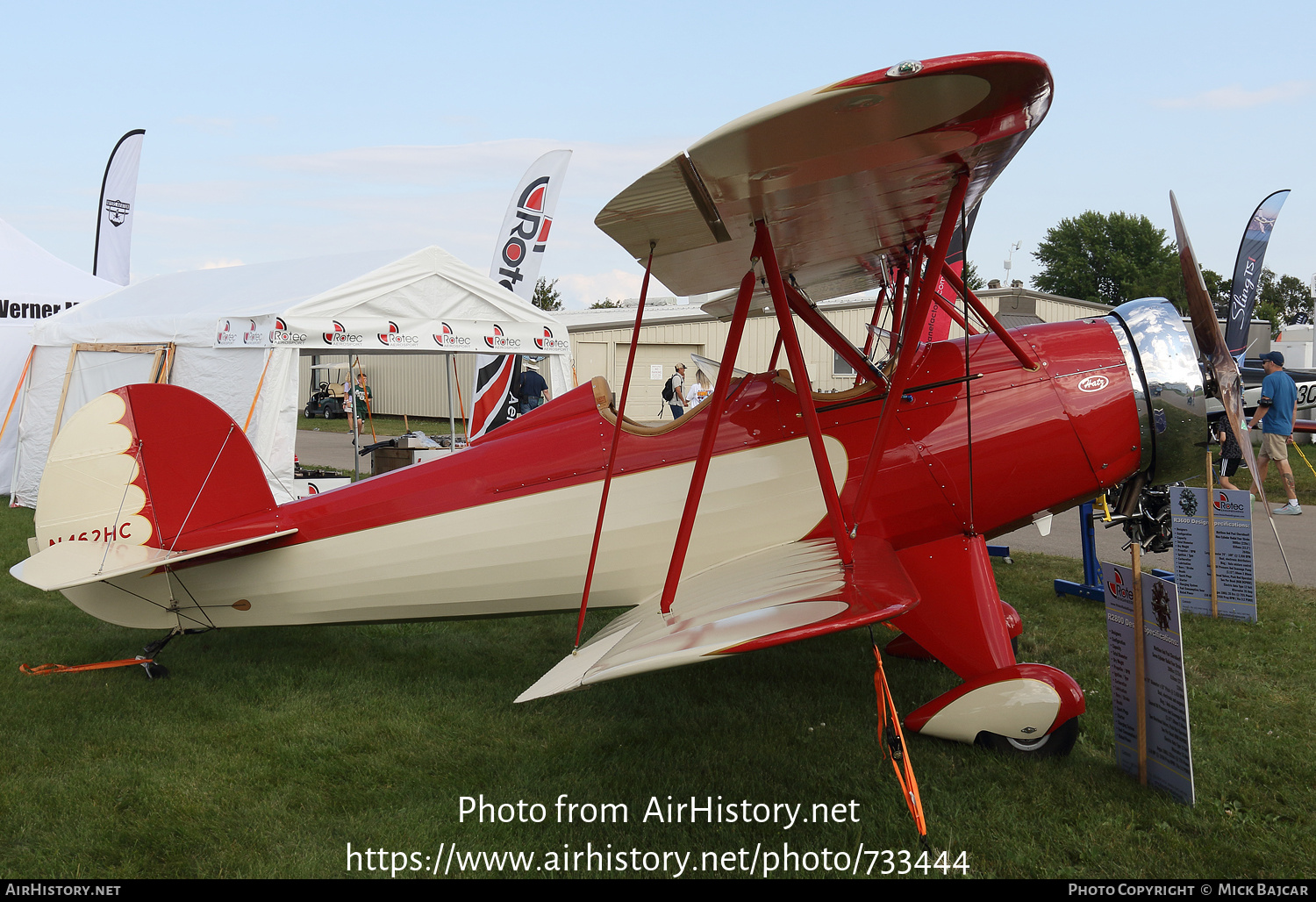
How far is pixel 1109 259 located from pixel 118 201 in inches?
2318

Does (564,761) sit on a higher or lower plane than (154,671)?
higher

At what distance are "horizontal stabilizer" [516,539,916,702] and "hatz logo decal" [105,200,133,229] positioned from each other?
18.0 metres

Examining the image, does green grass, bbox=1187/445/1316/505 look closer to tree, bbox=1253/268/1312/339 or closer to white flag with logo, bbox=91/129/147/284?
white flag with logo, bbox=91/129/147/284

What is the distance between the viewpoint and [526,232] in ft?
44.4

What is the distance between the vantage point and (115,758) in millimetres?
3947

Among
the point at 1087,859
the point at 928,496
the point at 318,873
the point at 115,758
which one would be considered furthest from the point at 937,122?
the point at 115,758

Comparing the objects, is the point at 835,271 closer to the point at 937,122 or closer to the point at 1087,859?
the point at 937,122

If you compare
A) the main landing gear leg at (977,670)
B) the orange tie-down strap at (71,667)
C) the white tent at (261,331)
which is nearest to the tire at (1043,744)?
the main landing gear leg at (977,670)

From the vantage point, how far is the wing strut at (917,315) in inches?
135

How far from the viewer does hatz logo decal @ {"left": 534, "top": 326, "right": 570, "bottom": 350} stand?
36.5ft

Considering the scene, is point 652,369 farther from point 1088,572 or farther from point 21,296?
point 1088,572

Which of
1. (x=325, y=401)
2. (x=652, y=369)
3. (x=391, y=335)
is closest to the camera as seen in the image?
(x=391, y=335)

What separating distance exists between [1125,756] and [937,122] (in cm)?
274

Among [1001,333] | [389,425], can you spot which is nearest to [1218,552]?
[1001,333]
